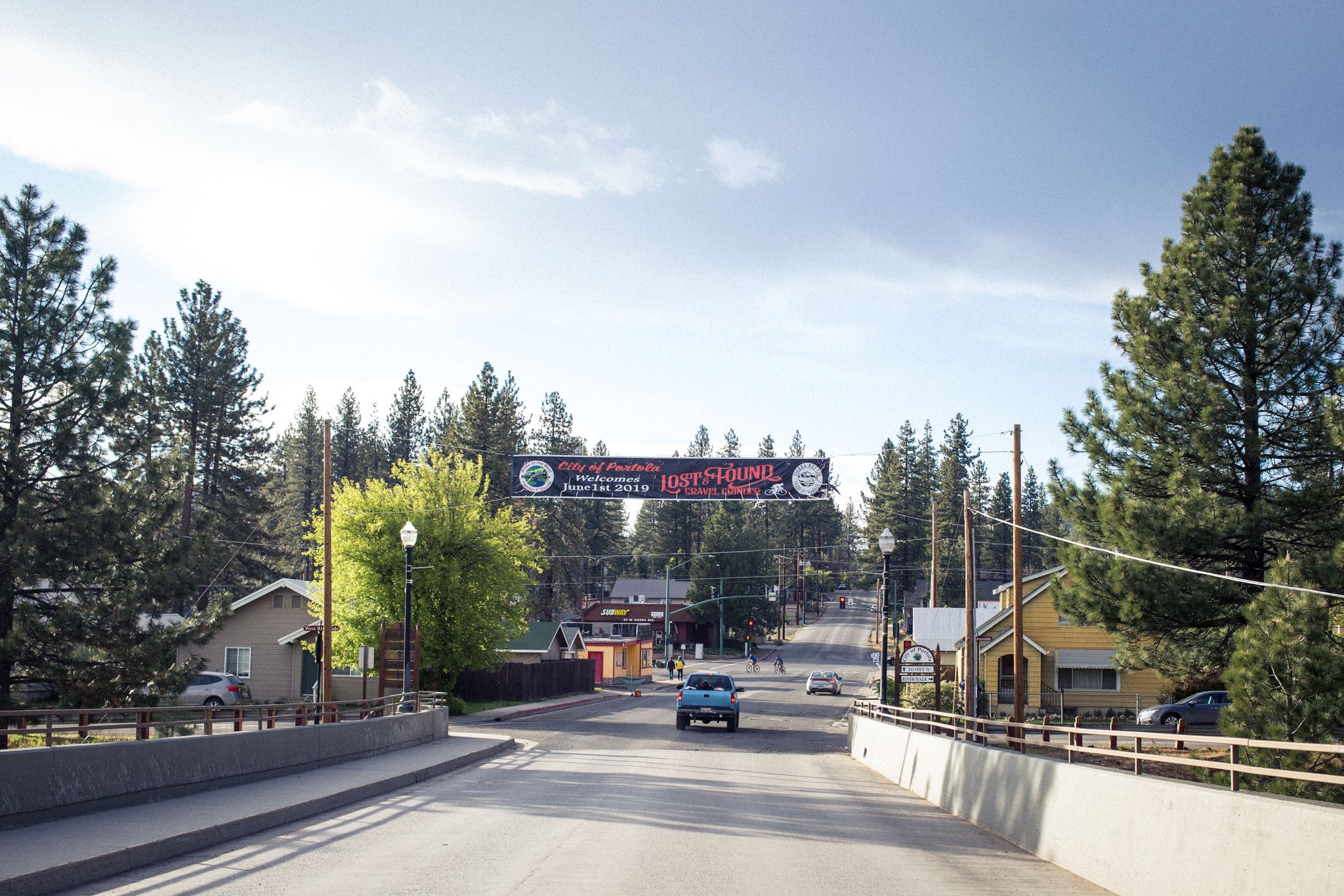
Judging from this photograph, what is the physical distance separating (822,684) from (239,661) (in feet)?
106

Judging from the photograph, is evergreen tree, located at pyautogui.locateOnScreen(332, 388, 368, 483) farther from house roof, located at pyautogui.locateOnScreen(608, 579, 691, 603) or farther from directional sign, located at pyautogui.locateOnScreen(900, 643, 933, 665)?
directional sign, located at pyautogui.locateOnScreen(900, 643, 933, 665)

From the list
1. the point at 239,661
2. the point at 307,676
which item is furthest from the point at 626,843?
the point at 239,661

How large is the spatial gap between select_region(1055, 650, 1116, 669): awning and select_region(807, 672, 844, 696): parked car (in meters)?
17.6

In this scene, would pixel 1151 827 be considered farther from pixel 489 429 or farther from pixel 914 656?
pixel 489 429

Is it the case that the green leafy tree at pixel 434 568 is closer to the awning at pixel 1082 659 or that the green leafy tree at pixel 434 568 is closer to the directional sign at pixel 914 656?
the directional sign at pixel 914 656

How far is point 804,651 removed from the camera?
105625mm

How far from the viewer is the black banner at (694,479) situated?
2878 cm

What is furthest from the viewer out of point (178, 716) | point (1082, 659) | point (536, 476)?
point (1082, 659)

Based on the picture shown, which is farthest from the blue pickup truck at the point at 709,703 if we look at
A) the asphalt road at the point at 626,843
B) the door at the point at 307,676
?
the door at the point at 307,676

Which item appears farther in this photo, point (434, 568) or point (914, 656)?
point (434, 568)

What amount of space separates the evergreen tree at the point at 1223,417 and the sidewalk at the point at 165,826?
13445 mm

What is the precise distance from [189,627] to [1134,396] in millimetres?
22488

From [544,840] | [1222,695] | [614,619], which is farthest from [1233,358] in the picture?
[614,619]

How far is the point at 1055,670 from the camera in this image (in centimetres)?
4662
